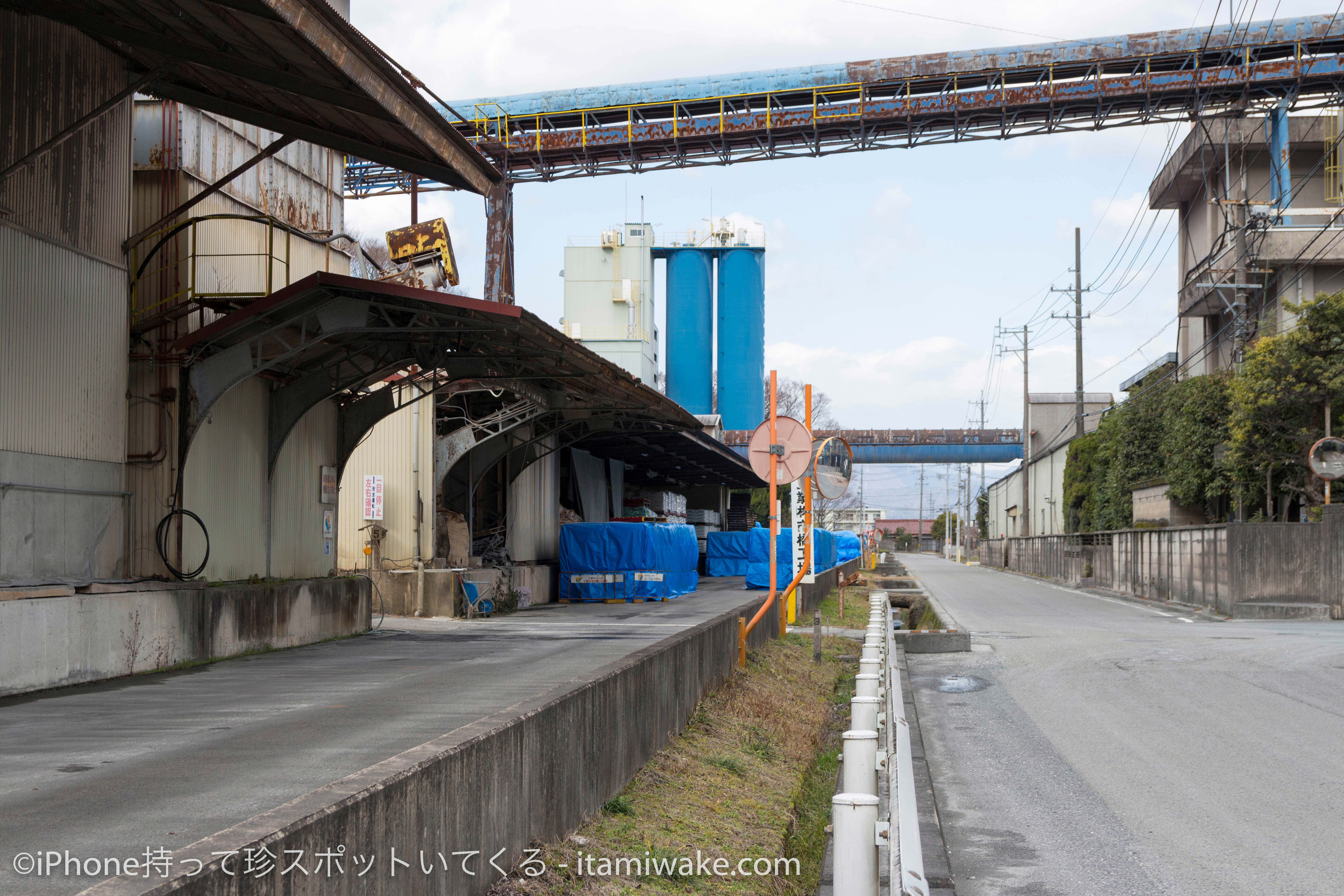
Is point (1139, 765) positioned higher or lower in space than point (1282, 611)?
higher

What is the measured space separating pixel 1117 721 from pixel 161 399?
1189 centimetres

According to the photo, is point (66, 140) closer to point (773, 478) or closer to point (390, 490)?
point (773, 478)

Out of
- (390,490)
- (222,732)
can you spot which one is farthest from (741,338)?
(222,732)

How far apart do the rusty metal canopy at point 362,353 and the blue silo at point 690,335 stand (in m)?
49.1

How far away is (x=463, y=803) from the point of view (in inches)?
174

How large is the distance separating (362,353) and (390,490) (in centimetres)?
679

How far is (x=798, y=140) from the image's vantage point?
130ft

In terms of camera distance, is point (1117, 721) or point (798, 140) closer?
point (1117, 721)

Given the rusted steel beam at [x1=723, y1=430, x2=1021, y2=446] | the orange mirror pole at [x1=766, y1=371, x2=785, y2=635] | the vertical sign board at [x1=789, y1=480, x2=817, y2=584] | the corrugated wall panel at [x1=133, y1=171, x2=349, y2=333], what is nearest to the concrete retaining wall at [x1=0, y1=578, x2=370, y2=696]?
the corrugated wall panel at [x1=133, y1=171, x2=349, y2=333]

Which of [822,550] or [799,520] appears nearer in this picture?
[799,520]

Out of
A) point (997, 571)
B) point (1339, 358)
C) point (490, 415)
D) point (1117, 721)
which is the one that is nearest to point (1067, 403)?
point (997, 571)

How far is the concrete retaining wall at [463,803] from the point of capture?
3143mm

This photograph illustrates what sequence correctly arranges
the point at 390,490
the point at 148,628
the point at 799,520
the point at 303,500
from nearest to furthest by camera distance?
the point at 148,628 → the point at 799,520 → the point at 303,500 → the point at 390,490

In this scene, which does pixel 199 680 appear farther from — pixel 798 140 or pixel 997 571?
pixel 997 571
